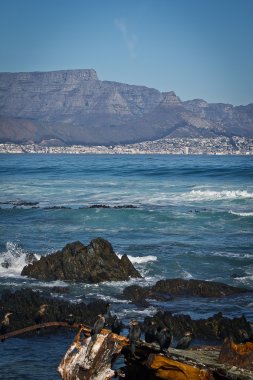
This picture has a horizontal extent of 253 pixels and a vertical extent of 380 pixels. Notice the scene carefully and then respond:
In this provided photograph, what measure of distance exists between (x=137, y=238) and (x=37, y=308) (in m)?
15.7

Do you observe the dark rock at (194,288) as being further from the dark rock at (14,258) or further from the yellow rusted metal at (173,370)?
the yellow rusted metal at (173,370)

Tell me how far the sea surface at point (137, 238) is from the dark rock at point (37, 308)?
3.14ft

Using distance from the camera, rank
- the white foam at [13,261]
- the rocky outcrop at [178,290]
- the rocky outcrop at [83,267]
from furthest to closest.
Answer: the white foam at [13,261] < the rocky outcrop at [83,267] < the rocky outcrop at [178,290]

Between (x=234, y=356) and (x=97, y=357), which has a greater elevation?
(x=234, y=356)

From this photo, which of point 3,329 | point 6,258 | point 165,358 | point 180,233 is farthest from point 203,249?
point 165,358

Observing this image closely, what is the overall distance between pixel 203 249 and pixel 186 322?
13.0m

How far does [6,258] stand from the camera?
2684 cm

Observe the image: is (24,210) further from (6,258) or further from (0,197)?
(6,258)

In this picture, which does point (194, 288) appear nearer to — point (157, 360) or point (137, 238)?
point (157, 360)

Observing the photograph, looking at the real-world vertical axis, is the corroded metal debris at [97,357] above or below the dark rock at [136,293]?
above

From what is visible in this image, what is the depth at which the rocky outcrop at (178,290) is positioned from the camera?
20.9 m

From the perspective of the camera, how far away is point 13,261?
86.5 feet

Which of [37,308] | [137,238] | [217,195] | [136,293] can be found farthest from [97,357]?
[217,195]

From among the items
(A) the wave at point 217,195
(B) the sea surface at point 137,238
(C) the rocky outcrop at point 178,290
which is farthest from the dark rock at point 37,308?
(A) the wave at point 217,195
